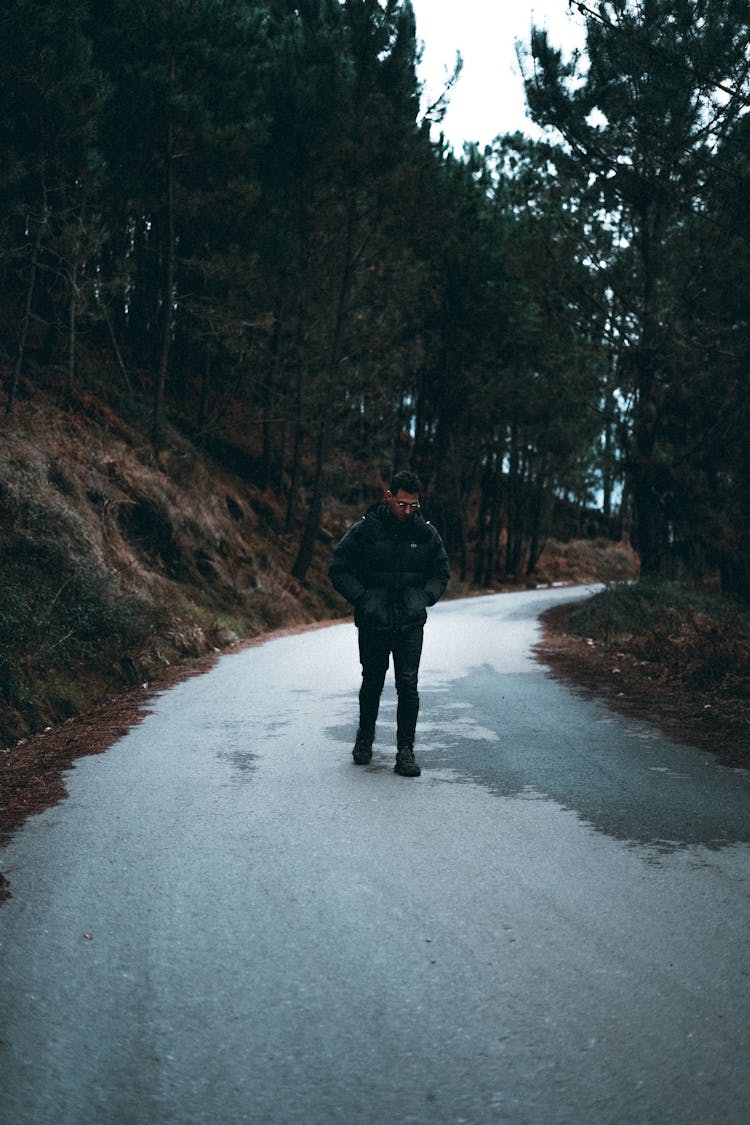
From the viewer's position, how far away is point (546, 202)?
842 inches

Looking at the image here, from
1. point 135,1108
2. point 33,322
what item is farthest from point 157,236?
point 135,1108

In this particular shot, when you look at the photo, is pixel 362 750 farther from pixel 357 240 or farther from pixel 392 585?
pixel 357 240

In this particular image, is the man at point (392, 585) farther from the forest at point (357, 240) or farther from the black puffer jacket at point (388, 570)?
the forest at point (357, 240)

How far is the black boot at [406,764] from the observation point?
6801 mm

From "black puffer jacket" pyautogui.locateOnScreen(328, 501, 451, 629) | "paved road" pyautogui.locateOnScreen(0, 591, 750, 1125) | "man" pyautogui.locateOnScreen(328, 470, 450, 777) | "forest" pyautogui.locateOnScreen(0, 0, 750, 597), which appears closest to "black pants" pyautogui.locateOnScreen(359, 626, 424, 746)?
"man" pyautogui.locateOnScreen(328, 470, 450, 777)

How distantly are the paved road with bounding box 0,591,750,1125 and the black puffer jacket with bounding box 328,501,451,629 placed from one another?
119cm

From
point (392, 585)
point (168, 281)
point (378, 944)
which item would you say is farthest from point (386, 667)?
point (168, 281)

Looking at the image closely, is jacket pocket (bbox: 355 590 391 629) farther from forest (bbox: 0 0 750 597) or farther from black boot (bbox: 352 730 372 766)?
forest (bbox: 0 0 750 597)

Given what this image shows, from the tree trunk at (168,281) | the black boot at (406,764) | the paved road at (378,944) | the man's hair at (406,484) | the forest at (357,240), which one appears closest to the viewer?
the paved road at (378,944)

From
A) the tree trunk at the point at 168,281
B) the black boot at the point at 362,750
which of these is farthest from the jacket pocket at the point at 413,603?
the tree trunk at the point at 168,281

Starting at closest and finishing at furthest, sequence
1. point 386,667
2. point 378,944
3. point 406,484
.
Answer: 1. point 378,944
2. point 406,484
3. point 386,667

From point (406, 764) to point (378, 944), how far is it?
3.02 metres

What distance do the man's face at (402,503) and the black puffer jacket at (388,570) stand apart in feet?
0.24

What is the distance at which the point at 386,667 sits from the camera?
7305mm
